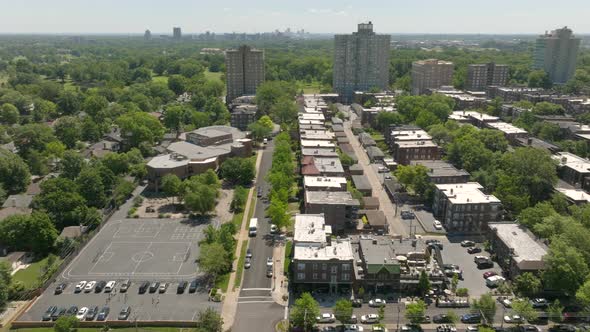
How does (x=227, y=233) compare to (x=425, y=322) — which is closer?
(x=425, y=322)

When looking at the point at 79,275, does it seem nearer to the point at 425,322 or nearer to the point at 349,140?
the point at 425,322

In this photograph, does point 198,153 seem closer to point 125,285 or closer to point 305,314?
point 125,285

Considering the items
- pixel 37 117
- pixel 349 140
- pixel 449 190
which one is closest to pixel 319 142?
pixel 349 140

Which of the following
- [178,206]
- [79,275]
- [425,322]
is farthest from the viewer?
[178,206]

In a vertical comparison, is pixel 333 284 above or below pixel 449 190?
below

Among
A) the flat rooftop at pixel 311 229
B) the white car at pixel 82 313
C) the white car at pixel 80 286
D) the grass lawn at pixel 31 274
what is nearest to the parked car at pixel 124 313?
the white car at pixel 82 313
